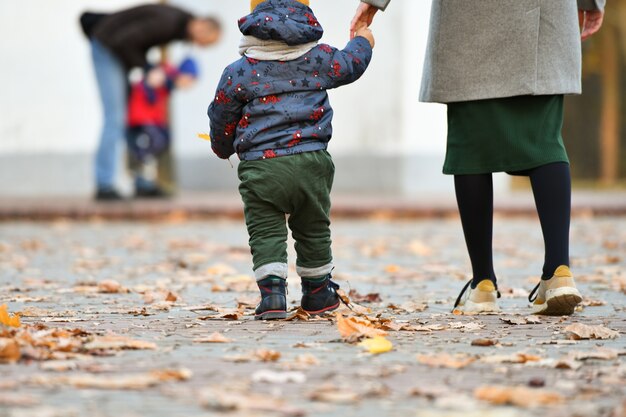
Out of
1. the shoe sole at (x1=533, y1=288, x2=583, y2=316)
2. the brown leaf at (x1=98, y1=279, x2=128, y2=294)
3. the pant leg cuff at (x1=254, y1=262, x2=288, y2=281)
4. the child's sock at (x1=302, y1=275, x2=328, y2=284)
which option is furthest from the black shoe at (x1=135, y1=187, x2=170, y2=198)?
the shoe sole at (x1=533, y1=288, x2=583, y2=316)

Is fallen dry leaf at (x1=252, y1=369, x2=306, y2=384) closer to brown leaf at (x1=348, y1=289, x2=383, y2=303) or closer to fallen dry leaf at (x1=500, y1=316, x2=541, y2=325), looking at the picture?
fallen dry leaf at (x1=500, y1=316, x2=541, y2=325)

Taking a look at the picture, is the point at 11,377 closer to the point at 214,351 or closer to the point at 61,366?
the point at 61,366

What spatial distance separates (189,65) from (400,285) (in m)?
7.30

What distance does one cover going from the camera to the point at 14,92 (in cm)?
1472

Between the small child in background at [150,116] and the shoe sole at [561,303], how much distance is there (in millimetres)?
8711

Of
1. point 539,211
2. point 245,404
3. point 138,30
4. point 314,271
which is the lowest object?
point 245,404

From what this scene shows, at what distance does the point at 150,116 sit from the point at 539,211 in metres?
8.85

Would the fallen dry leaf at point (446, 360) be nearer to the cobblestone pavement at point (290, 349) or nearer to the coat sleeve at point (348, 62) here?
the cobblestone pavement at point (290, 349)

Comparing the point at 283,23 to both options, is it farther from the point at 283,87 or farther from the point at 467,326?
the point at 467,326

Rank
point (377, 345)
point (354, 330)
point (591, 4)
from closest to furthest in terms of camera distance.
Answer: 1. point (377, 345)
2. point (354, 330)
3. point (591, 4)

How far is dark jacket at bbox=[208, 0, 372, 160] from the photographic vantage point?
4.48 meters

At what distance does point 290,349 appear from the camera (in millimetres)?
3701

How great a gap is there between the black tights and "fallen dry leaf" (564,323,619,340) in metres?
0.52

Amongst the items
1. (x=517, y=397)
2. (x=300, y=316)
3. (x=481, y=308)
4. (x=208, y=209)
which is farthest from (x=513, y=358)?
(x=208, y=209)
